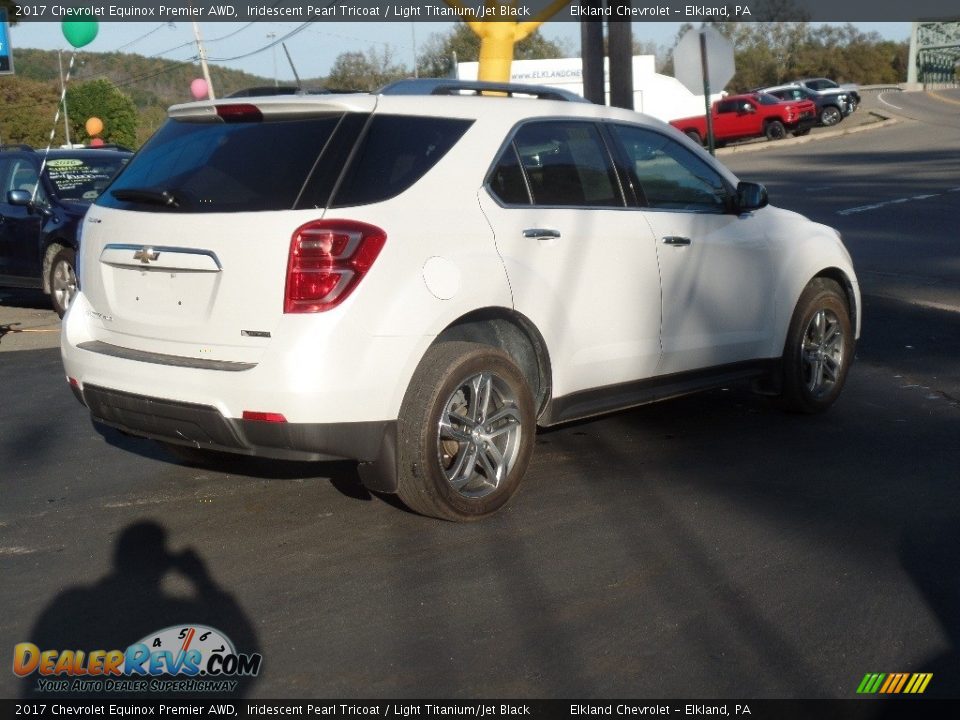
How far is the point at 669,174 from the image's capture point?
652 centimetres

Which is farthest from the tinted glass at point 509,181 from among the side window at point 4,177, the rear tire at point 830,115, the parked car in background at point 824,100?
the rear tire at point 830,115

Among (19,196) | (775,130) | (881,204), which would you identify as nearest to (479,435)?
(19,196)

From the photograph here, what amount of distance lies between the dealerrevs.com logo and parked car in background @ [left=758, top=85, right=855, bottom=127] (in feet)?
137

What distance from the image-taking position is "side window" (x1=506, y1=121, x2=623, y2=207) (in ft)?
18.8

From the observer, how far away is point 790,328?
7141 mm

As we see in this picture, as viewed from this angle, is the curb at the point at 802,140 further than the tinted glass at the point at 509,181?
Yes

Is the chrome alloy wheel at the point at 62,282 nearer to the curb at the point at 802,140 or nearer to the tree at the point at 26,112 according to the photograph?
the curb at the point at 802,140

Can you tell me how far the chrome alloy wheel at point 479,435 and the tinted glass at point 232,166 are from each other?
44.7 inches

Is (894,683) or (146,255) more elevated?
(146,255)

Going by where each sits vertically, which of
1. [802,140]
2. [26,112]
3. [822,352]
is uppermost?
[822,352]

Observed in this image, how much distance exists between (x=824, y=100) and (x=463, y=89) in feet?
140

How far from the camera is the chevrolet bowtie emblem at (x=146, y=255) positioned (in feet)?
16.8

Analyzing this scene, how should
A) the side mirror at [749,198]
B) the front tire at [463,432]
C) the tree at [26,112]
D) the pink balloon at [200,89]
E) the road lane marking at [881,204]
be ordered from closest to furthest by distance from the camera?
1. the front tire at [463,432]
2. the side mirror at [749,198]
3. the road lane marking at [881,204]
4. the pink balloon at [200,89]
5. the tree at [26,112]

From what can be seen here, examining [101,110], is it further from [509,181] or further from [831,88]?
[509,181]
